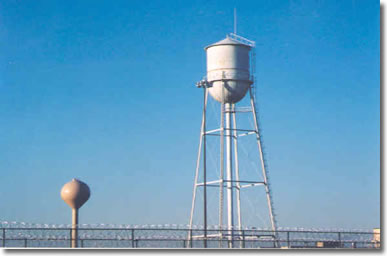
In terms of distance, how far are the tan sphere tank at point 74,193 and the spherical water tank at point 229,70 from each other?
Answer: 27.1 feet

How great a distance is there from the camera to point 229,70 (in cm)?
4025

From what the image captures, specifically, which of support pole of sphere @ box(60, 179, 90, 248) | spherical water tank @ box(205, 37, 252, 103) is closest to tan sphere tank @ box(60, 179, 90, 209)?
support pole of sphere @ box(60, 179, 90, 248)

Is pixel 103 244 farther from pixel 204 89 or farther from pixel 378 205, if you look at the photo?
pixel 204 89

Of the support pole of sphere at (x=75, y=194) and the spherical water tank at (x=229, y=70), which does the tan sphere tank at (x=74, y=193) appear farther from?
the spherical water tank at (x=229, y=70)

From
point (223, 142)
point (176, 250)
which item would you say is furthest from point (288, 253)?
point (223, 142)

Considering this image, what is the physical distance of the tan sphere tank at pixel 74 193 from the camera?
115ft

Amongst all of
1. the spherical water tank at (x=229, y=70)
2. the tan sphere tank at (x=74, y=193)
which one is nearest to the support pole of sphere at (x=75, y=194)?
the tan sphere tank at (x=74, y=193)

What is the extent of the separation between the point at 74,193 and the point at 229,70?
948 centimetres

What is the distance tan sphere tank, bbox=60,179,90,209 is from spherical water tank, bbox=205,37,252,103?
825cm

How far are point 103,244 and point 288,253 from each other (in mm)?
5227

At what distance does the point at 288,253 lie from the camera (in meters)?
24.1

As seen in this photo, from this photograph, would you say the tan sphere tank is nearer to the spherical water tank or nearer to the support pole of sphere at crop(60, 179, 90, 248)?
the support pole of sphere at crop(60, 179, 90, 248)

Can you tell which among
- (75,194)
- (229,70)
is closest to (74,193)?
(75,194)

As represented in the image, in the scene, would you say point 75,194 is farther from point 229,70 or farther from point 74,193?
point 229,70
